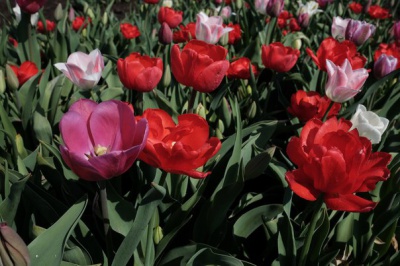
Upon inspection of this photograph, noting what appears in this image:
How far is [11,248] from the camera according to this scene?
1.89 ft

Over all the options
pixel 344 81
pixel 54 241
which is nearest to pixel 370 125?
pixel 344 81

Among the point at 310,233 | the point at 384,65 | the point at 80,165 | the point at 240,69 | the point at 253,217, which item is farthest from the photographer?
the point at 240,69

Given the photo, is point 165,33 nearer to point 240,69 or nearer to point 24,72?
point 240,69

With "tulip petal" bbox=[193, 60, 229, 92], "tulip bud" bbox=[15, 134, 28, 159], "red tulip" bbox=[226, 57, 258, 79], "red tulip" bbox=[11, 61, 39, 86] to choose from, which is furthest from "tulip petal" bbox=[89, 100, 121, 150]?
"red tulip" bbox=[11, 61, 39, 86]

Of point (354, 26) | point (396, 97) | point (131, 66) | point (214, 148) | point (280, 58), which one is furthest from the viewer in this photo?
point (354, 26)

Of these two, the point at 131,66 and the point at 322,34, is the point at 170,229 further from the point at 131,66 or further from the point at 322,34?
the point at 322,34

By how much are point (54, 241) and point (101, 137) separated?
0.66 feet

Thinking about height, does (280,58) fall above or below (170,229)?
above

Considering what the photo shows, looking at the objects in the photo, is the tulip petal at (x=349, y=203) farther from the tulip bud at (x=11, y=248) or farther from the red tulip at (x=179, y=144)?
the tulip bud at (x=11, y=248)

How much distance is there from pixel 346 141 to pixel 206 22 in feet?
3.21

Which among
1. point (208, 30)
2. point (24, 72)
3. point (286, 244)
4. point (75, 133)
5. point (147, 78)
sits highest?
point (75, 133)

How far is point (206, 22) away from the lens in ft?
5.41

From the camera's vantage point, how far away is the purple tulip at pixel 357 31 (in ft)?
5.84

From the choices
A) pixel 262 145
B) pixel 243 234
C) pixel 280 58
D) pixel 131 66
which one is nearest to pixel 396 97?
pixel 280 58
